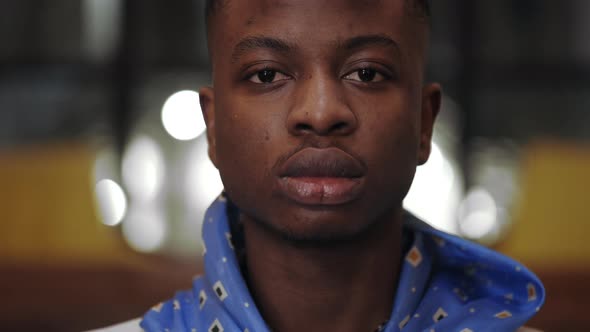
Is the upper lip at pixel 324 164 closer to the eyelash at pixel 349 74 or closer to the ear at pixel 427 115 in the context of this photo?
the eyelash at pixel 349 74

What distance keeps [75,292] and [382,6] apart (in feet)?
7.99

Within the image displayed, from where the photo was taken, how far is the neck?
3.69ft

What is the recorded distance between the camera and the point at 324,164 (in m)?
1.06

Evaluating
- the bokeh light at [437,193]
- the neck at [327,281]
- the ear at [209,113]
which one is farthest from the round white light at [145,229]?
the neck at [327,281]

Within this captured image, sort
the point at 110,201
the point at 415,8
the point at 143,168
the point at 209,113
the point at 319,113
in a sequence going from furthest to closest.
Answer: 1. the point at 143,168
2. the point at 110,201
3. the point at 209,113
4. the point at 415,8
5. the point at 319,113

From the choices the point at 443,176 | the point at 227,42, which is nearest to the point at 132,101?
the point at 443,176

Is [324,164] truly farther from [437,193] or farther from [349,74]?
[437,193]

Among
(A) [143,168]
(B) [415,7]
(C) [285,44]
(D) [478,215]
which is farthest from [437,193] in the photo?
(C) [285,44]

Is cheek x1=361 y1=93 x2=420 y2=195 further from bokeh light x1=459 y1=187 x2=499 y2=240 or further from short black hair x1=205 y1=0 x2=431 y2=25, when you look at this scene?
bokeh light x1=459 y1=187 x2=499 y2=240

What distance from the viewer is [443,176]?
3742 mm

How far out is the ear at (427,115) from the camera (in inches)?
49.0

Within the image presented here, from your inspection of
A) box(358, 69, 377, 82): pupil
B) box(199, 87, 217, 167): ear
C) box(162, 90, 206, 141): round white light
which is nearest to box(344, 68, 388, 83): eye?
box(358, 69, 377, 82): pupil

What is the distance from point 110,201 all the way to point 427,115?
2604 mm

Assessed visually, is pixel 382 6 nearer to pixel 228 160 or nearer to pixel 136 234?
pixel 228 160
